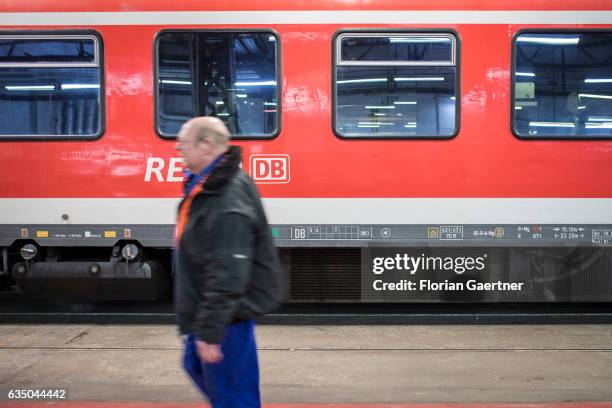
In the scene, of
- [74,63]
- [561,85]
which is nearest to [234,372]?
[74,63]

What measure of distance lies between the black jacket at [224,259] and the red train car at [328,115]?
3251 millimetres

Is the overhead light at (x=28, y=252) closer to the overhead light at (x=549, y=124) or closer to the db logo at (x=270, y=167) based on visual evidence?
the db logo at (x=270, y=167)

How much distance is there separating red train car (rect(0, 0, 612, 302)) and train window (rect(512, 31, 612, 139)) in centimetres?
2

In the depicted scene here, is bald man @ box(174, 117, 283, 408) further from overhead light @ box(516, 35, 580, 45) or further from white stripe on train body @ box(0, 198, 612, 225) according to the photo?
overhead light @ box(516, 35, 580, 45)

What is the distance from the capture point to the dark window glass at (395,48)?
582 centimetres

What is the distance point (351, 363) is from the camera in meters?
4.88

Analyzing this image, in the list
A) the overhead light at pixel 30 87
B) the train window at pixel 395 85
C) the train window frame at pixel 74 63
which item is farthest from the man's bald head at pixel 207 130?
A: the overhead light at pixel 30 87

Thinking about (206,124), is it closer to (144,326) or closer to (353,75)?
(353,75)

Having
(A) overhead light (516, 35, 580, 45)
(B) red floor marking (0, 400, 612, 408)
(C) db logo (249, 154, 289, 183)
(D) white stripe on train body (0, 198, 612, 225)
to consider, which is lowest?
A: (B) red floor marking (0, 400, 612, 408)

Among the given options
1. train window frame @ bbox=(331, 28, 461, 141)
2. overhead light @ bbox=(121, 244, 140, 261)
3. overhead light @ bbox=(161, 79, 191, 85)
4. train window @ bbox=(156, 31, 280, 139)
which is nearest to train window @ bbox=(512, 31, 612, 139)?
train window frame @ bbox=(331, 28, 461, 141)

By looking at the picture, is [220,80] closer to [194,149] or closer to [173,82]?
[173,82]

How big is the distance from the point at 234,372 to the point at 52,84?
4388 millimetres

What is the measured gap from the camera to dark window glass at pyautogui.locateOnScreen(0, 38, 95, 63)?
19.3ft

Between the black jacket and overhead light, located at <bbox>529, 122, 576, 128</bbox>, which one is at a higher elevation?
overhead light, located at <bbox>529, 122, 576, 128</bbox>
